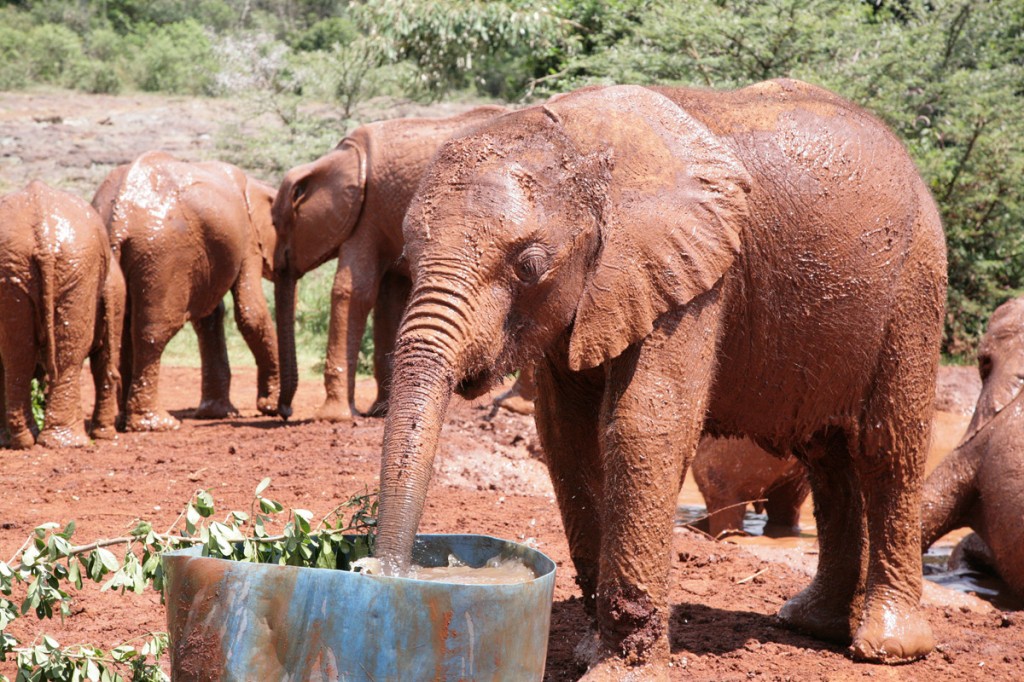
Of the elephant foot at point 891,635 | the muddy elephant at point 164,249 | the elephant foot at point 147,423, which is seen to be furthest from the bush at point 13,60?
the elephant foot at point 891,635

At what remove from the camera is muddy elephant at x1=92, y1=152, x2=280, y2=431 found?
35.7ft

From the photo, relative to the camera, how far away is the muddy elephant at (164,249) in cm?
1088

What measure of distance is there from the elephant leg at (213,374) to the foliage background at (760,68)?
16.3 feet

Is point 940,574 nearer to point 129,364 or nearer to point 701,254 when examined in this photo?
point 701,254

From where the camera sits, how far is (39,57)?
1282 inches

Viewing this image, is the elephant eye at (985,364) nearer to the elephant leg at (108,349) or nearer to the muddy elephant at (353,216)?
the muddy elephant at (353,216)

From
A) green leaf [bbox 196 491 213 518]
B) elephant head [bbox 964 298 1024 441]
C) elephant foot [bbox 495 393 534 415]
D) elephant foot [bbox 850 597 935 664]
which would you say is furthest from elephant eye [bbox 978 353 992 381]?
green leaf [bbox 196 491 213 518]

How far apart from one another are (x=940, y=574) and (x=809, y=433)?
313 cm

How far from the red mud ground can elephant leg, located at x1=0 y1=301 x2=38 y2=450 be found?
264 mm

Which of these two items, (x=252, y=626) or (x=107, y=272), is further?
(x=107, y=272)

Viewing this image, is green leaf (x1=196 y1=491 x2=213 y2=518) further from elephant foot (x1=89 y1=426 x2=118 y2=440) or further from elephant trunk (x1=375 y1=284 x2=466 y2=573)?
elephant foot (x1=89 y1=426 x2=118 y2=440)

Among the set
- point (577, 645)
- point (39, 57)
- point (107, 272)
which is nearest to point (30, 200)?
point (107, 272)

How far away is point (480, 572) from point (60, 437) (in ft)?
20.9

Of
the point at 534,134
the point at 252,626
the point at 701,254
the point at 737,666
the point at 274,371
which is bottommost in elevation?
the point at 274,371
